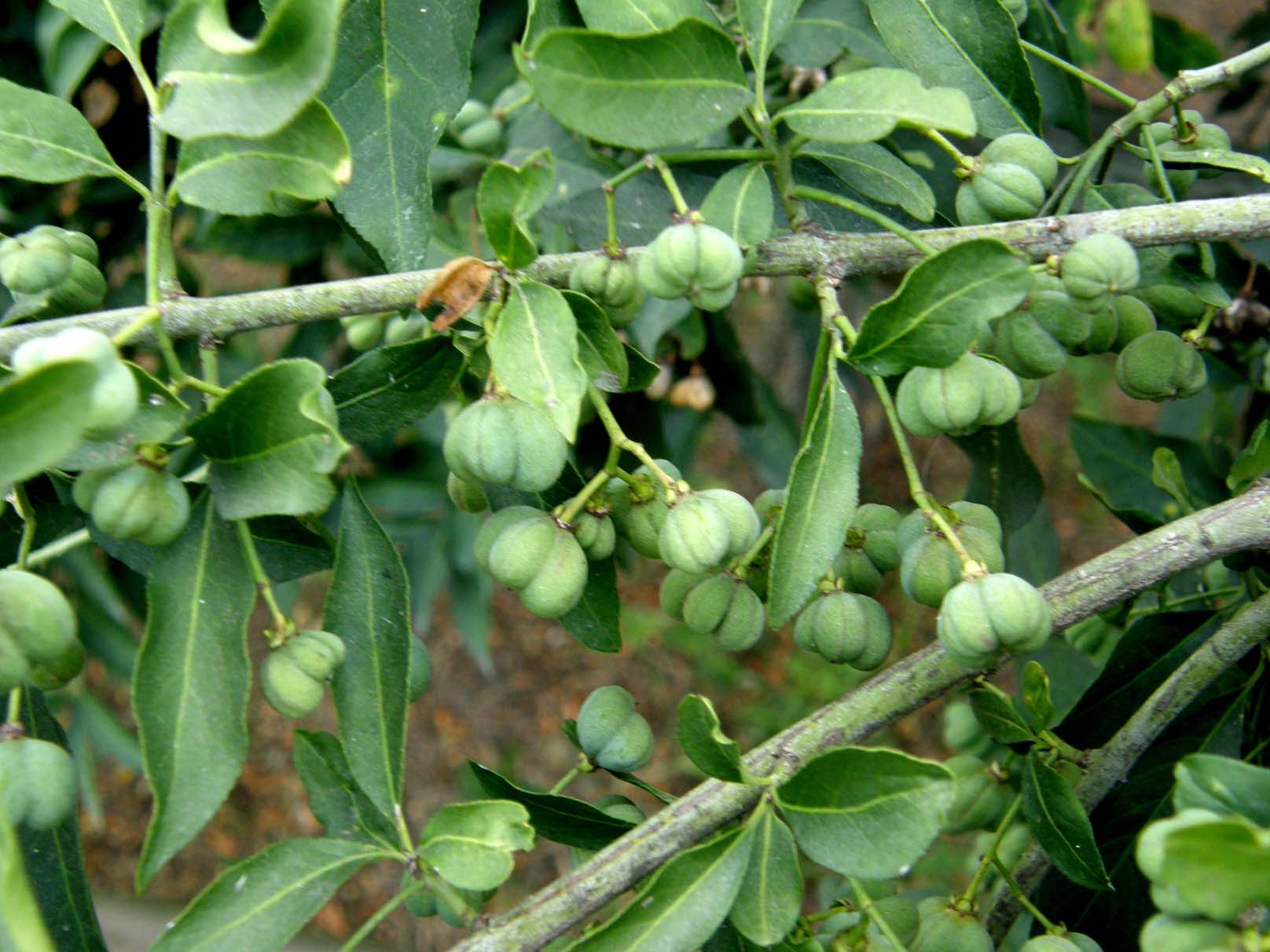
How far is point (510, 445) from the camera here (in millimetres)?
1031

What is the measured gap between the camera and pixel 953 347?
1.01 m

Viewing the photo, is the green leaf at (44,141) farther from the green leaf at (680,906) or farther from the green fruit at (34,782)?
the green leaf at (680,906)

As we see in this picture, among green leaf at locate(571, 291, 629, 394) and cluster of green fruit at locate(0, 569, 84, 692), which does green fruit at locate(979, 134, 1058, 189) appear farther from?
cluster of green fruit at locate(0, 569, 84, 692)

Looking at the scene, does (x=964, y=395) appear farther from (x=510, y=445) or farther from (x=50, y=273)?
(x=50, y=273)

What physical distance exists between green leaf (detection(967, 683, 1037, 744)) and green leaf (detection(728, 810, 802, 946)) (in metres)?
0.25

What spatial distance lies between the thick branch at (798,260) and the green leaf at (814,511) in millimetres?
170

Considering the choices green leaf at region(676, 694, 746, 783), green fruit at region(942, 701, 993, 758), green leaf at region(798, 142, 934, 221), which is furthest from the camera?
green fruit at region(942, 701, 993, 758)

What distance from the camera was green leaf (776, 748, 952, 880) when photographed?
0.91 metres

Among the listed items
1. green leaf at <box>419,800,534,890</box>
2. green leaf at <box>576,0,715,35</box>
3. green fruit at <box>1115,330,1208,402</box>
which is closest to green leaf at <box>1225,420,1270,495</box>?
green fruit at <box>1115,330,1208,402</box>

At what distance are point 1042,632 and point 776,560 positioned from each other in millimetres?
234

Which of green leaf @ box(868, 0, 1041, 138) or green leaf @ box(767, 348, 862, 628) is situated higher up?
green leaf @ box(868, 0, 1041, 138)

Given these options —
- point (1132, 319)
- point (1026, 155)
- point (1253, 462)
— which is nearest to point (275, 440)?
point (1026, 155)

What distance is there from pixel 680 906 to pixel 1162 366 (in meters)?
0.75

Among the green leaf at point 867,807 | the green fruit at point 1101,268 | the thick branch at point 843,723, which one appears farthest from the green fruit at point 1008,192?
the green leaf at point 867,807
